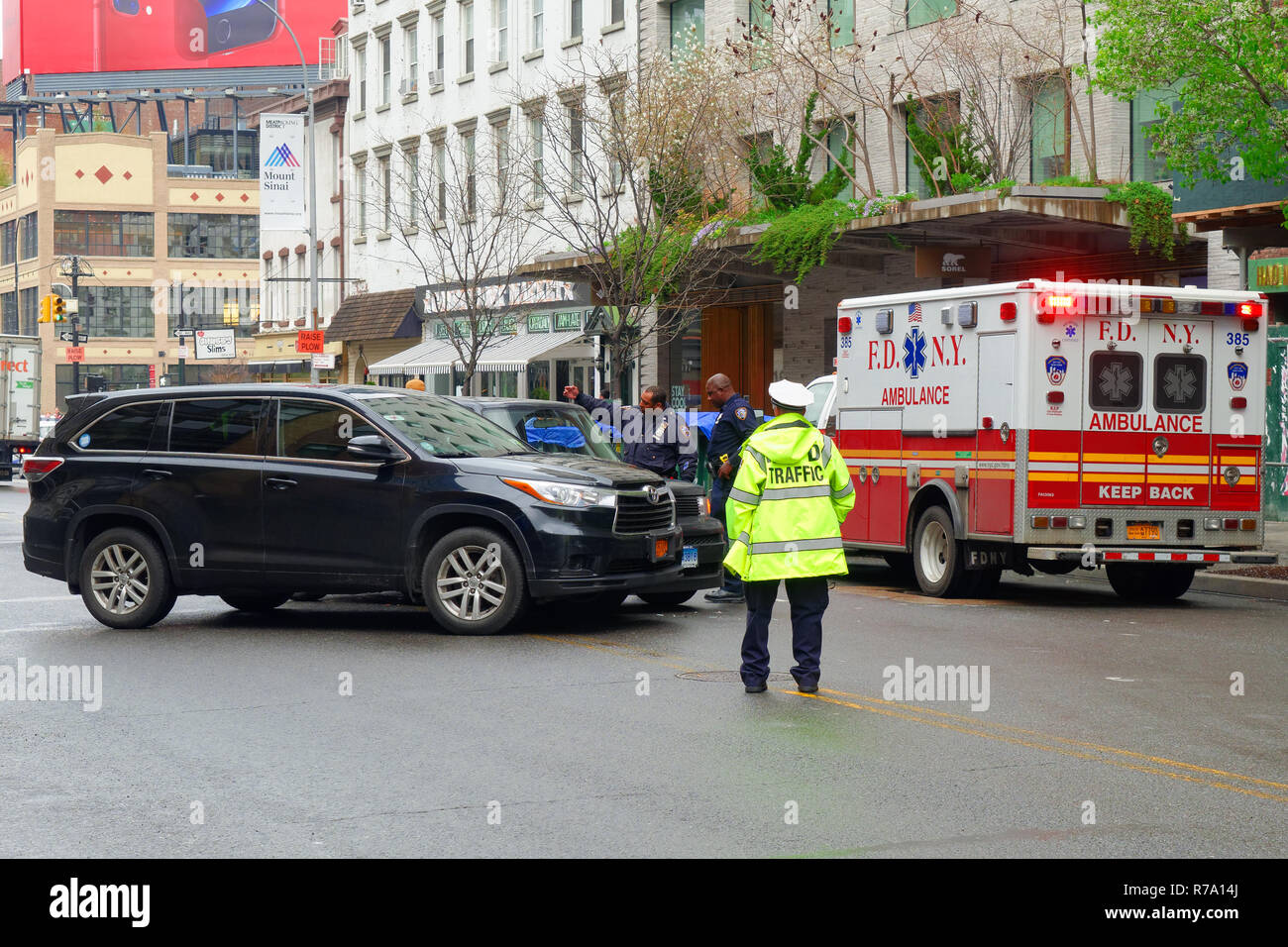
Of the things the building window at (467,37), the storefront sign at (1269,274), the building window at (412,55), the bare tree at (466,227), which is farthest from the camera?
the building window at (412,55)

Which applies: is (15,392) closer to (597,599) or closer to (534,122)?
(534,122)

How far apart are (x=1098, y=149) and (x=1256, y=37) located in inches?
384

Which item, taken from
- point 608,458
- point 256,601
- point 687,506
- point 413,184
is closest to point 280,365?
point 413,184

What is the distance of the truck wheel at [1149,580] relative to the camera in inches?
606

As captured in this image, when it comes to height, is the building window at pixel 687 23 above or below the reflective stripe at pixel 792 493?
above

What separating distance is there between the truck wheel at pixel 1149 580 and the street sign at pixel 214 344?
41.3 m

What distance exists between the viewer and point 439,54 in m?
44.7

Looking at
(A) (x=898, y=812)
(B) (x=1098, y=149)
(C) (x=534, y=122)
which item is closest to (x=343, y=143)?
(C) (x=534, y=122)

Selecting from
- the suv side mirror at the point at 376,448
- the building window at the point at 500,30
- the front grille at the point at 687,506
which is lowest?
the front grille at the point at 687,506

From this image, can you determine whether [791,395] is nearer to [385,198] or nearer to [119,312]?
[385,198]

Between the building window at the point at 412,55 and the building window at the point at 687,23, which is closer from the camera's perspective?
the building window at the point at 687,23

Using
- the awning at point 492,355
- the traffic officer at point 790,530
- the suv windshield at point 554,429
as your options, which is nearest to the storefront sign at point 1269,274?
the suv windshield at point 554,429

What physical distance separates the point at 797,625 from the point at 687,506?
431 cm

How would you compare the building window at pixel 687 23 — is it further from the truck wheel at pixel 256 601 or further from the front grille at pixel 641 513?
the front grille at pixel 641 513
